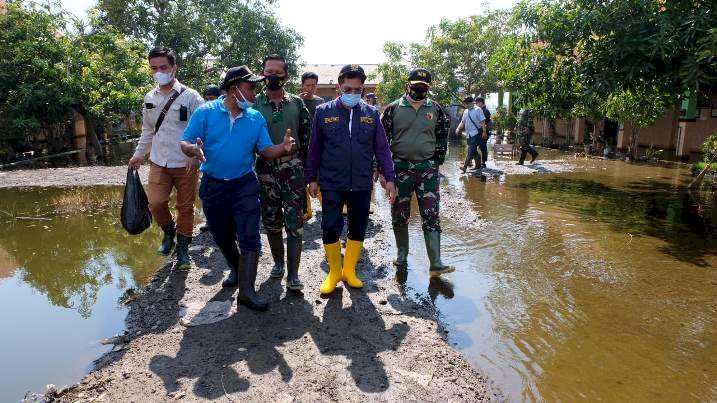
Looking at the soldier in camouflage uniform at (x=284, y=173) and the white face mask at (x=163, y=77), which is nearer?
the soldier in camouflage uniform at (x=284, y=173)

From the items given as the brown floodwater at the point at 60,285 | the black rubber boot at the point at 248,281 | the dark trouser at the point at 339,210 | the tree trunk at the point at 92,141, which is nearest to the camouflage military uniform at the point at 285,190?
the dark trouser at the point at 339,210

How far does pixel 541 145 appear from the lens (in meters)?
20.3

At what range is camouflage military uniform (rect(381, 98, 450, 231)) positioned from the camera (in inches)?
186

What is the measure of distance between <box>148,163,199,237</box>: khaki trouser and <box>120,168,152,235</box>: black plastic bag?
0.11 meters

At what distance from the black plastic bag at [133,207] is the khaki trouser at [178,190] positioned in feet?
0.36

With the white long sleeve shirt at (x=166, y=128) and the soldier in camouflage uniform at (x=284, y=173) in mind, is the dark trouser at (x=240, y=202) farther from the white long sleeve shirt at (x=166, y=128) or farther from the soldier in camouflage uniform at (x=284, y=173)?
the white long sleeve shirt at (x=166, y=128)

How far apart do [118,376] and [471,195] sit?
707 centimetres

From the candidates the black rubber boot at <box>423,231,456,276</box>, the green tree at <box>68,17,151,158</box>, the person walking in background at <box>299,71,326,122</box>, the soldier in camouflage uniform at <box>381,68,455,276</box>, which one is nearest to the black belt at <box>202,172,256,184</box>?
the soldier in camouflage uniform at <box>381,68,455,276</box>

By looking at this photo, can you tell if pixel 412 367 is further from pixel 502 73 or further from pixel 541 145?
pixel 541 145

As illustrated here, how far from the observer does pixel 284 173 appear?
13.6 feet

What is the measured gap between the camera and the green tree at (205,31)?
19297mm

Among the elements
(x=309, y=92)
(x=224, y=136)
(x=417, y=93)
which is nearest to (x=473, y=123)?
(x=309, y=92)

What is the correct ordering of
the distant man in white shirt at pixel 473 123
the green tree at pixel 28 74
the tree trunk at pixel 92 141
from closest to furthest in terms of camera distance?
1. the distant man in white shirt at pixel 473 123
2. the green tree at pixel 28 74
3. the tree trunk at pixel 92 141

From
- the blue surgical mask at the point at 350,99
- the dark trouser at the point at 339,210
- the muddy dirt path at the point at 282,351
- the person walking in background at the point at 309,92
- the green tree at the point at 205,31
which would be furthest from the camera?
the green tree at the point at 205,31
